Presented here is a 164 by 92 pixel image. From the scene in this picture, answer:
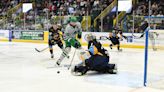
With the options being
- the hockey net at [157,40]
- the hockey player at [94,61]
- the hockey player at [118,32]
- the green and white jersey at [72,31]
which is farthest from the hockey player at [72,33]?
the hockey player at [118,32]

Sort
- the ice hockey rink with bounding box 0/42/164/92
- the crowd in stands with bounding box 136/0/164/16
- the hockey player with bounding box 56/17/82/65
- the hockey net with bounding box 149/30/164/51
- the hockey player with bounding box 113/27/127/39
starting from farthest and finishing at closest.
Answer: the crowd in stands with bounding box 136/0/164/16 → the hockey player with bounding box 113/27/127/39 → the hockey net with bounding box 149/30/164/51 → the hockey player with bounding box 56/17/82/65 → the ice hockey rink with bounding box 0/42/164/92

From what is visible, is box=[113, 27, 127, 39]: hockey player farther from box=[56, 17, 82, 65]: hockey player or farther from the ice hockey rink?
box=[56, 17, 82, 65]: hockey player

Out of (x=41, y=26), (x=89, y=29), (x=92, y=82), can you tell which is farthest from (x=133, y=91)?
(x=41, y=26)

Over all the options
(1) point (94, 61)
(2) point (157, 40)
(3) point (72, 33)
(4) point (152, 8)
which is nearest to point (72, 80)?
(1) point (94, 61)

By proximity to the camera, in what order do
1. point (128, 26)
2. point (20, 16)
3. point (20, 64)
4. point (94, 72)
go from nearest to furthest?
point (94, 72) → point (20, 64) → point (128, 26) → point (20, 16)

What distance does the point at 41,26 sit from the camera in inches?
886

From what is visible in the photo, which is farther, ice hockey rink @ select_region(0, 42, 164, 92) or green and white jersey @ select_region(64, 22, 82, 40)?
green and white jersey @ select_region(64, 22, 82, 40)

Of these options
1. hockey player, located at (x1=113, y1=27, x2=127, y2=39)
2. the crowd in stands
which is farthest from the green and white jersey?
the crowd in stands

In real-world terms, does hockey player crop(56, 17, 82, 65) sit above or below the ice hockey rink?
above

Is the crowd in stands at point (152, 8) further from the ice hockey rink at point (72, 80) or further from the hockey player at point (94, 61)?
the hockey player at point (94, 61)

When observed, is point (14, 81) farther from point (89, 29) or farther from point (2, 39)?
point (2, 39)

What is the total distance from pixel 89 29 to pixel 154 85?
12875 mm

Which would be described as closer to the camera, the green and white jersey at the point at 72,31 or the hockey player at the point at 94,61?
the hockey player at the point at 94,61

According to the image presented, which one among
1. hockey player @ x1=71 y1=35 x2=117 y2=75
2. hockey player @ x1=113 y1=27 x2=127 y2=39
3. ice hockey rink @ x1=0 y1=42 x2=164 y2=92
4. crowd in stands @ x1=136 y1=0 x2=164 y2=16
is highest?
crowd in stands @ x1=136 y1=0 x2=164 y2=16
